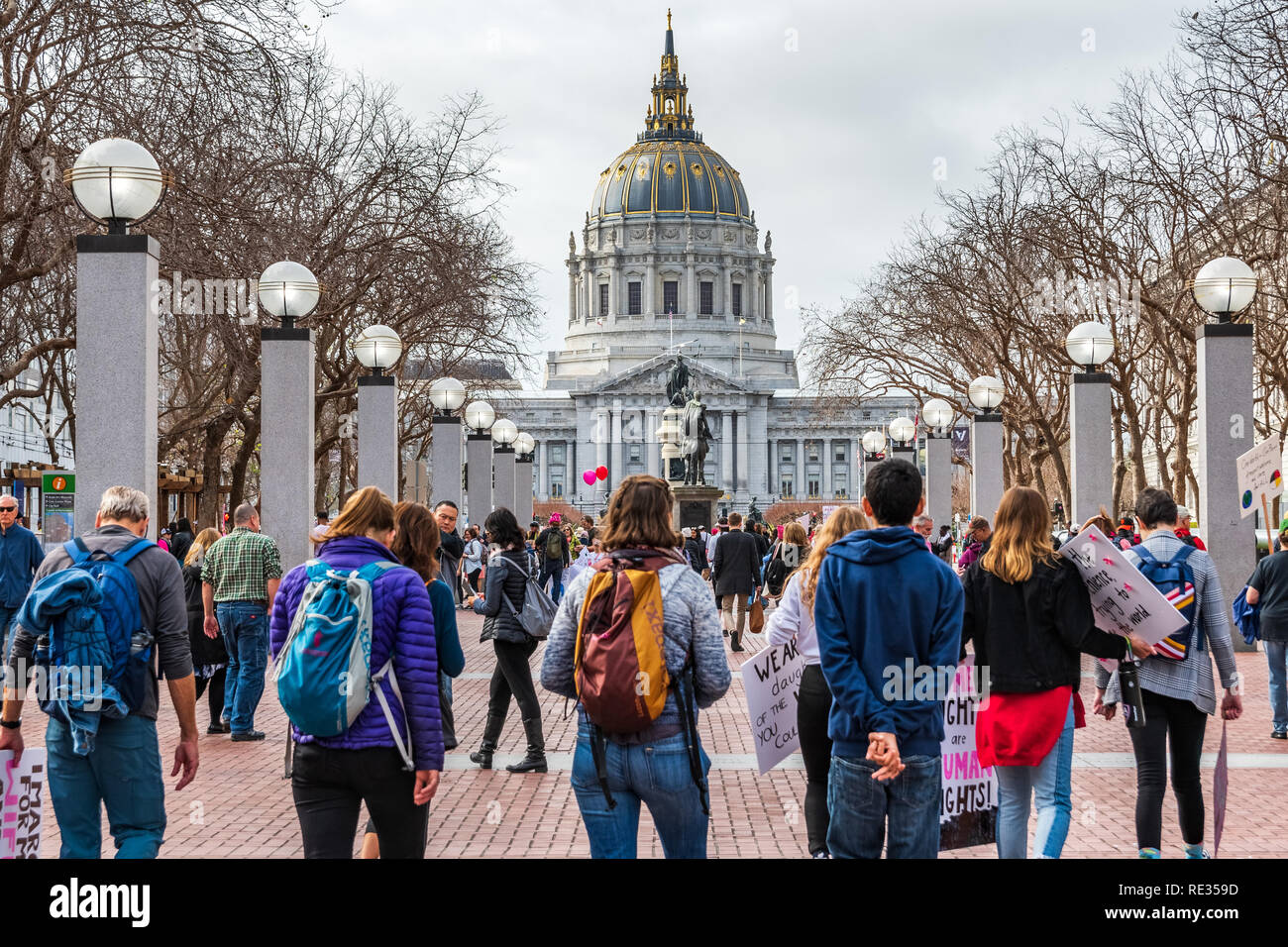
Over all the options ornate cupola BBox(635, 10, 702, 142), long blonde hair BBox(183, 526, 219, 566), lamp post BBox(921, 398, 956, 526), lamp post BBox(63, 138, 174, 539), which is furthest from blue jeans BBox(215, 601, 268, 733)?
ornate cupola BBox(635, 10, 702, 142)

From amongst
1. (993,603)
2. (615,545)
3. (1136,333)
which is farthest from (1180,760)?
(1136,333)

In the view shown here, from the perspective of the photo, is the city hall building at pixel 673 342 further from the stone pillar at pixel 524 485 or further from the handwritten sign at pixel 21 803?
the handwritten sign at pixel 21 803

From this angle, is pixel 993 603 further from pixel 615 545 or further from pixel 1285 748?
pixel 1285 748

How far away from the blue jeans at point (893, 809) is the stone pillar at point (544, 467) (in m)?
129

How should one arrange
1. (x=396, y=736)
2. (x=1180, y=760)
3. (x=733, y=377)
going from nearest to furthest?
(x=396, y=736), (x=1180, y=760), (x=733, y=377)

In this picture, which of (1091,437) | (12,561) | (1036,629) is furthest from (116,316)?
(1091,437)

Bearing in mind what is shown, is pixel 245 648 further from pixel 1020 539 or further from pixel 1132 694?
pixel 1020 539

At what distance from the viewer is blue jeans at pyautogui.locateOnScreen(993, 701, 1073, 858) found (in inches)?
260

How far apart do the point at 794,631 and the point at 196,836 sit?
3.67 meters

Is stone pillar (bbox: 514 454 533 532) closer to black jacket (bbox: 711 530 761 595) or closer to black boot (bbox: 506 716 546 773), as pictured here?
black jacket (bbox: 711 530 761 595)

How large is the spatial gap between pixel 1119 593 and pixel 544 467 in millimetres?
128336

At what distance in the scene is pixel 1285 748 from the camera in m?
11.6

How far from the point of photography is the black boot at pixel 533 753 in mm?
10984

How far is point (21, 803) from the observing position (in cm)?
578
